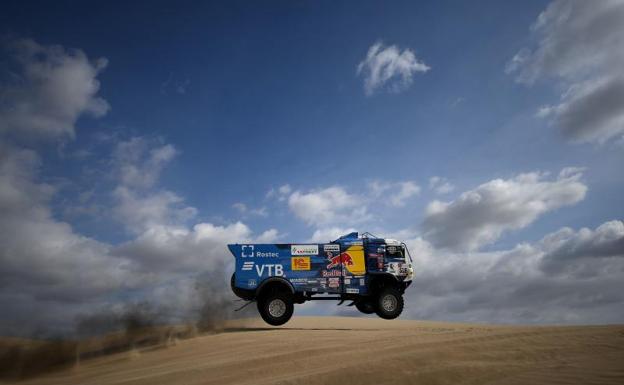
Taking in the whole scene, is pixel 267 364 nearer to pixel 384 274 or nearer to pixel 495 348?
pixel 495 348

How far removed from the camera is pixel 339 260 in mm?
15703

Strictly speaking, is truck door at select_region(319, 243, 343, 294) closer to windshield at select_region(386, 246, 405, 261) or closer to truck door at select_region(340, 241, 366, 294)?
truck door at select_region(340, 241, 366, 294)

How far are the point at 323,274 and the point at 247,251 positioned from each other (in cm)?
314

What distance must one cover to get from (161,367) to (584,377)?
738 cm

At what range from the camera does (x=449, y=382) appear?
4.62 meters

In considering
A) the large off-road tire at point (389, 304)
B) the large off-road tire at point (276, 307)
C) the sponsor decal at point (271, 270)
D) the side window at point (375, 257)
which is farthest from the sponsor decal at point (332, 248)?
the large off-road tire at point (389, 304)

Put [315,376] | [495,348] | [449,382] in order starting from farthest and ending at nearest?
[495,348]
[315,376]
[449,382]

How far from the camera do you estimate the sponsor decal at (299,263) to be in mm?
15266

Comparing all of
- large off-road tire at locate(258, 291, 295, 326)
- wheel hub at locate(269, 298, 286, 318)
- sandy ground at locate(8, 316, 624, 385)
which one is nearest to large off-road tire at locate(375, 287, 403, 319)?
large off-road tire at locate(258, 291, 295, 326)

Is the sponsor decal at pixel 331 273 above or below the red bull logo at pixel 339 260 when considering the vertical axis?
below

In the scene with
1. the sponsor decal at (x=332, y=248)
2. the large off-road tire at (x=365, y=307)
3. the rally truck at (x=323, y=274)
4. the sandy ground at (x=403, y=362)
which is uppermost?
the sponsor decal at (x=332, y=248)

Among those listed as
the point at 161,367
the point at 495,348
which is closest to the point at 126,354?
the point at 161,367

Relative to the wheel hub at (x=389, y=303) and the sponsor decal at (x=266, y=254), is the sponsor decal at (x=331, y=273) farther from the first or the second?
the wheel hub at (x=389, y=303)

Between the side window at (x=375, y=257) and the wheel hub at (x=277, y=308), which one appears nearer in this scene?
the wheel hub at (x=277, y=308)
